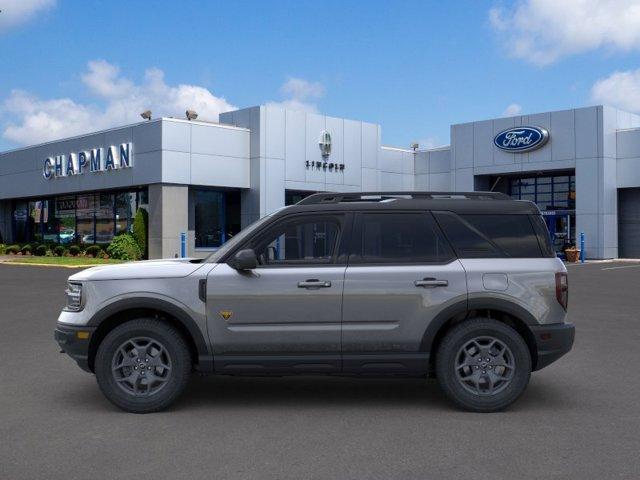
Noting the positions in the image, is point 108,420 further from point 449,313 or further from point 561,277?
point 561,277

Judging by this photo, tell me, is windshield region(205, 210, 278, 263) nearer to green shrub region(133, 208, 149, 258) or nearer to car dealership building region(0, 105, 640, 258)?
car dealership building region(0, 105, 640, 258)

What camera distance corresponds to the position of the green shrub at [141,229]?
3312cm

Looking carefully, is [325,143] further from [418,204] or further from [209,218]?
[418,204]

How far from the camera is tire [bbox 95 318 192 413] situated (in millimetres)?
6188

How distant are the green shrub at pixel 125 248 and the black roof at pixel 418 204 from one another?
90.4 feet

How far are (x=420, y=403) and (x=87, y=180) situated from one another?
108 ft

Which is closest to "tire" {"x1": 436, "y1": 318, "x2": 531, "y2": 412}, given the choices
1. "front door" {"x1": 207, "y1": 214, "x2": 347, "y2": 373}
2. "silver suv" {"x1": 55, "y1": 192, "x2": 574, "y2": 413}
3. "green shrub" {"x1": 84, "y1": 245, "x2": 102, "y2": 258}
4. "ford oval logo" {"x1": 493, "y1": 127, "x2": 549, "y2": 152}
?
"silver suv" {"x1": 55, "y1": 192, "x2": 574, "y2": 413}

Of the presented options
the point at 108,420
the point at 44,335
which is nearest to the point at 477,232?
the point at 108,420

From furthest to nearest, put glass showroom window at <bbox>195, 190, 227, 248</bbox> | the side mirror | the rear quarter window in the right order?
glass showroom window at <bbox>195, 190, 227, 248</bbox>
the rear quarter window
the side mirror

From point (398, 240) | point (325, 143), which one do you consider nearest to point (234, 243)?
point (398, 240)

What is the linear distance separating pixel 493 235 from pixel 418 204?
0.72 metres

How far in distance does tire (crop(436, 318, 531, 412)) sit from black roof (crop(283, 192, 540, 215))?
1.03 m

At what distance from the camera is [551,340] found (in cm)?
629

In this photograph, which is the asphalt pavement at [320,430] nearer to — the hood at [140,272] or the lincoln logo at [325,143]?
the hood at [140,272]
